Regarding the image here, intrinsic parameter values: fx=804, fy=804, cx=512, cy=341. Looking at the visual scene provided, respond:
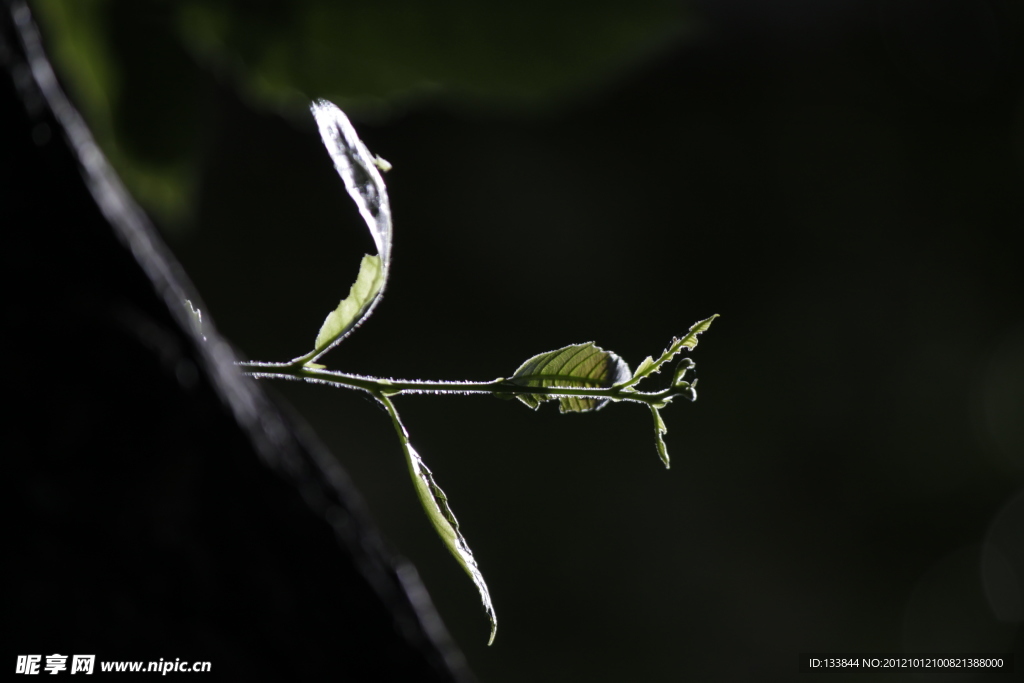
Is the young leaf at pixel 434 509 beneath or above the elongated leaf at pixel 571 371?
beneath

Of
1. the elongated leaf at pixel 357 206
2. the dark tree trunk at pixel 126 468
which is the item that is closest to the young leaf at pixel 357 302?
the elongated leaf at pixel 357 206

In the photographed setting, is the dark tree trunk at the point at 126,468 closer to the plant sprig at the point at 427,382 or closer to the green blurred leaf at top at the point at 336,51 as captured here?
the plant sprig at the point at 427,382

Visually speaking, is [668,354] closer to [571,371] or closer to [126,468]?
[571,371]

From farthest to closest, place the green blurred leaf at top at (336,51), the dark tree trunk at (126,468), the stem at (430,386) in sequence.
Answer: the green blurred leaf at top at (336,51), the stem at (430,386), the dark tree trunk at (126,468)

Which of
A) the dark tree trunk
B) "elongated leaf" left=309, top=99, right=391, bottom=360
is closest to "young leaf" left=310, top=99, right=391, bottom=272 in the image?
"elongated leaf" left=309, top=99, right=391, bottom=360

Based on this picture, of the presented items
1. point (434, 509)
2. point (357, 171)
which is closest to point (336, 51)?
point (357, 171)

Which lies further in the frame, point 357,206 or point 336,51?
point 336,51

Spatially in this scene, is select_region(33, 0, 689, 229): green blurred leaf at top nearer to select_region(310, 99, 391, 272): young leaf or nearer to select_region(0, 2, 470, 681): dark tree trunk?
select_region(310, 99, 391, 272): young leaf

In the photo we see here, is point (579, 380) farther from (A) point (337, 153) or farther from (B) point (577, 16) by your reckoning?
(B) point (577, 16)
